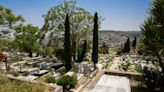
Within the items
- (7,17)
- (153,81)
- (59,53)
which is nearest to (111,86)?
(153,81)

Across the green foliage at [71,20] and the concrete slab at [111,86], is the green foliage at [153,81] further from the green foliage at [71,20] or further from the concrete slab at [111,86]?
the green foliage at [71,20]

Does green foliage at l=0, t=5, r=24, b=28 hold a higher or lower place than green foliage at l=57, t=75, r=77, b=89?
higher

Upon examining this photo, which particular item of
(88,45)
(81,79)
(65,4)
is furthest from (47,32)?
(81,79)

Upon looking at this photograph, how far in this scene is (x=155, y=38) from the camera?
28.7 ft

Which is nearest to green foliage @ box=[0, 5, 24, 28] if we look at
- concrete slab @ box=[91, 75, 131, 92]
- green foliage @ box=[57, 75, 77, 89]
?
green foliage @ box=[57, 75, 77, 89]

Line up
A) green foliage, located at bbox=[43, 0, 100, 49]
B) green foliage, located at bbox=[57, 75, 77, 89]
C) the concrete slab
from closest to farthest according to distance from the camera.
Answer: the concrete slab
green foliage, located at bbox=[57, 75, 77, 89]
green foliage, located at bbox=[43, 0, 100, 49]

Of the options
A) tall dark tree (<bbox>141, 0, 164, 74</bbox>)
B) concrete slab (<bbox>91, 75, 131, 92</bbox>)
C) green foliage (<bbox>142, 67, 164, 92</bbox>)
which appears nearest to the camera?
concrete slab (<bbox>91, 75, 131, 92</bbox>)

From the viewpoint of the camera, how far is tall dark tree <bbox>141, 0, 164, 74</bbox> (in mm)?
8320

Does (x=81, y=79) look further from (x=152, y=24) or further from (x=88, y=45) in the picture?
(x=88, y=45)

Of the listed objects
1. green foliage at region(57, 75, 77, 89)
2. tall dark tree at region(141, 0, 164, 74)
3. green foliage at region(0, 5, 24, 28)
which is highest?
green foliage at region(0, 5, 24, 28)

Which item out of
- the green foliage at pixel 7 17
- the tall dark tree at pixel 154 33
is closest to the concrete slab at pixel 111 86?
the tall dark tree at pixel 154 33

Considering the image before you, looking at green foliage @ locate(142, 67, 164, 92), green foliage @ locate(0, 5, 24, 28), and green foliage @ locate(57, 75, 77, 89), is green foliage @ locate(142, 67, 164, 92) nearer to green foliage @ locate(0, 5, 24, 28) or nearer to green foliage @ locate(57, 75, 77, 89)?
green foliage @ locate(57, 75, 77, 89)

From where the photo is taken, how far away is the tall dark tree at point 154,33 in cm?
832

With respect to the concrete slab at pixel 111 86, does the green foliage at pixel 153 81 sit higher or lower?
lower
